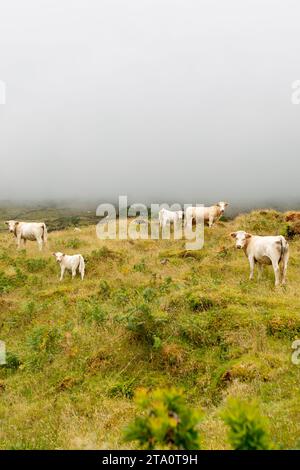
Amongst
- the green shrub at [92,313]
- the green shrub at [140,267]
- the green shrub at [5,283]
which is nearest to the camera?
the green shrub at [92,313]

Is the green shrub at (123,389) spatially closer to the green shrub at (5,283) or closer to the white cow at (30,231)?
the green shrub at (5,283)

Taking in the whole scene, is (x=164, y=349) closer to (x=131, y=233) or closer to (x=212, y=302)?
(x=212, y=302)

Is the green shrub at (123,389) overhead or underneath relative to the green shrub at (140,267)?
overhead

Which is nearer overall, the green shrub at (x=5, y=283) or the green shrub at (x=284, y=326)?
the green shrub at (x=284, y=326)

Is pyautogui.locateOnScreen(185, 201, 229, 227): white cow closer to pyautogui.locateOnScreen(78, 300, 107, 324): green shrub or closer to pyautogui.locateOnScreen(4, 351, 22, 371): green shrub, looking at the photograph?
pyautogui.locateOnScreen(78, 300, 107, 324): green shrub

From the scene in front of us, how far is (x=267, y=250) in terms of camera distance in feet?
58.9

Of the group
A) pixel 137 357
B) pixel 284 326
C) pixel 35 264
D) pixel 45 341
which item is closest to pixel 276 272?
pixel 284 326

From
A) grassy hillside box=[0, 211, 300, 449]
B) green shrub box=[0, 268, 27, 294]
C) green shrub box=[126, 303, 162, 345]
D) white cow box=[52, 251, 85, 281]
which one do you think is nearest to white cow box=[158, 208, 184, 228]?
white cow box=[52, 251, 85, 281]

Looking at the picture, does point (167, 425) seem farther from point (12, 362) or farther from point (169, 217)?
point (169, 217)

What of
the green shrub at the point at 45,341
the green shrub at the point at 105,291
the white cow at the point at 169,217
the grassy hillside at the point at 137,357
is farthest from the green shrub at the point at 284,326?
the white cow at the point at 169,217

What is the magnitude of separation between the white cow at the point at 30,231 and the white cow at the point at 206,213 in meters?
9.57

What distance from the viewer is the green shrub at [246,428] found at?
310cm

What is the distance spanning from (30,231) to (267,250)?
50.4ft

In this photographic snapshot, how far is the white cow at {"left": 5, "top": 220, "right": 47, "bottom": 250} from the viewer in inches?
1085
